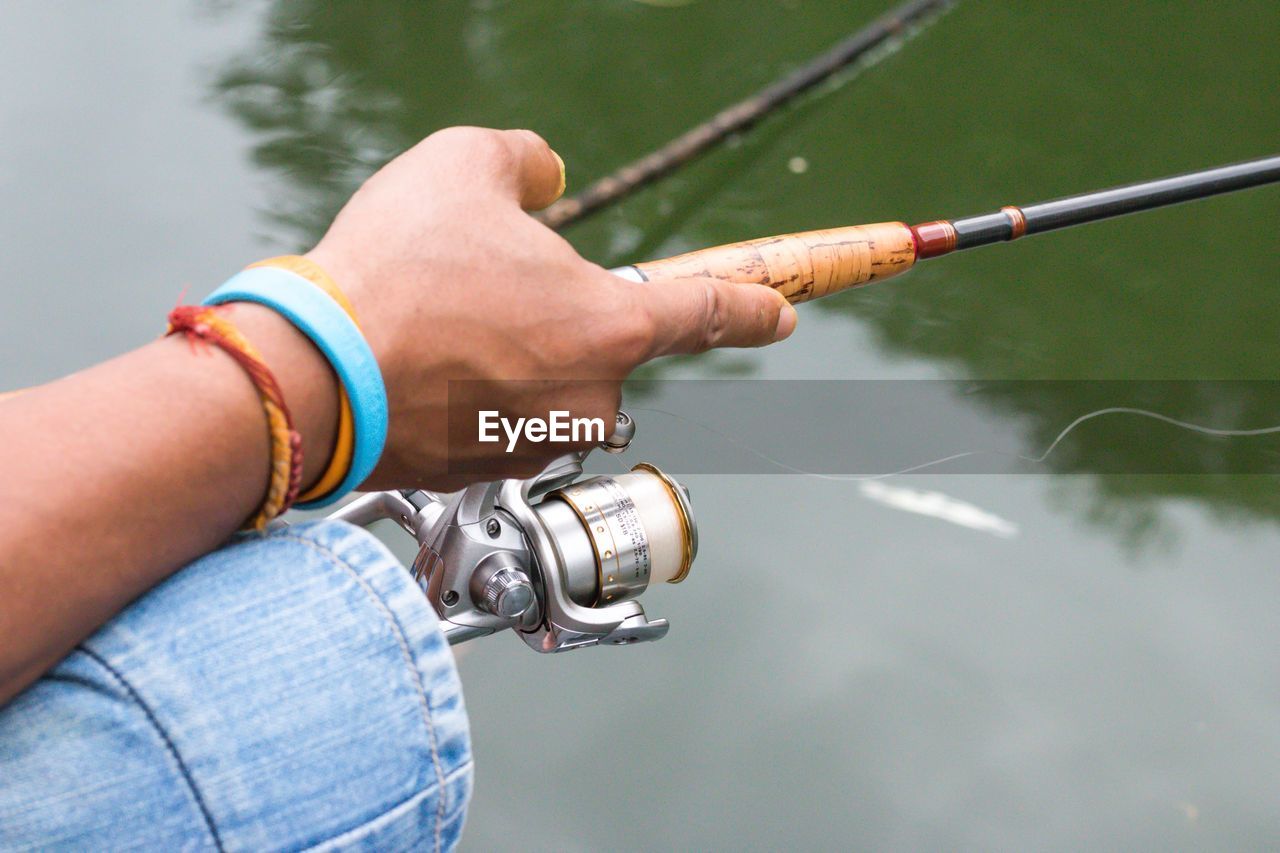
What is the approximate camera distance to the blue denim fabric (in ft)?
1.75

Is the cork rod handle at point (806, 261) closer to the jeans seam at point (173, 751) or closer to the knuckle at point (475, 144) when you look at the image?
the knuckle at point (475, 144)

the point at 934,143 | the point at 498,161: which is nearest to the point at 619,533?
the point at 498,161

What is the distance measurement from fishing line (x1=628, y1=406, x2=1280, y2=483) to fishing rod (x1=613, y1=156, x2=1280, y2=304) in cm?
27

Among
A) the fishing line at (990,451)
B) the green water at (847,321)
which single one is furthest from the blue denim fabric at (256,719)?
the fishing line at (990,451)

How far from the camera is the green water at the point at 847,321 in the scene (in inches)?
44.2

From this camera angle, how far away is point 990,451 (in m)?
1.39

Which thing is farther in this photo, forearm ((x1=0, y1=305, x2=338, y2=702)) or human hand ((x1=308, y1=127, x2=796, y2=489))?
human hand ((x1=308, y1=127, x2=796, y2=489))

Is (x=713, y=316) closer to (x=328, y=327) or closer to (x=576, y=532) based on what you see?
(x=576, y=532)

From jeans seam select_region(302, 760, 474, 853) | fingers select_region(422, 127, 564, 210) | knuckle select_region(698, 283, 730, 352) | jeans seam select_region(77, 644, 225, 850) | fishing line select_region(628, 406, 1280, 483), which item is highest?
fingers select_region(422, 127, 564, 210)

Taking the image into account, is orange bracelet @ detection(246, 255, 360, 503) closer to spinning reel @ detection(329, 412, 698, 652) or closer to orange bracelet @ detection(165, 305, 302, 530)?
orange bracelet @ detection(165, 305, 302, 530)

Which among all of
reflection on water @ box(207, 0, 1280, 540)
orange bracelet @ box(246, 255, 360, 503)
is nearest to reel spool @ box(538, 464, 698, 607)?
orange bracelet @ box(246, 255, 360, 503)

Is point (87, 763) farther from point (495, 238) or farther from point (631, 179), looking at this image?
point (631, 179)

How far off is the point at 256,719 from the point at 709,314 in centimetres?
45

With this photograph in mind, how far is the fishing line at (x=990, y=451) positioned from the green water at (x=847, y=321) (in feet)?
0.06
